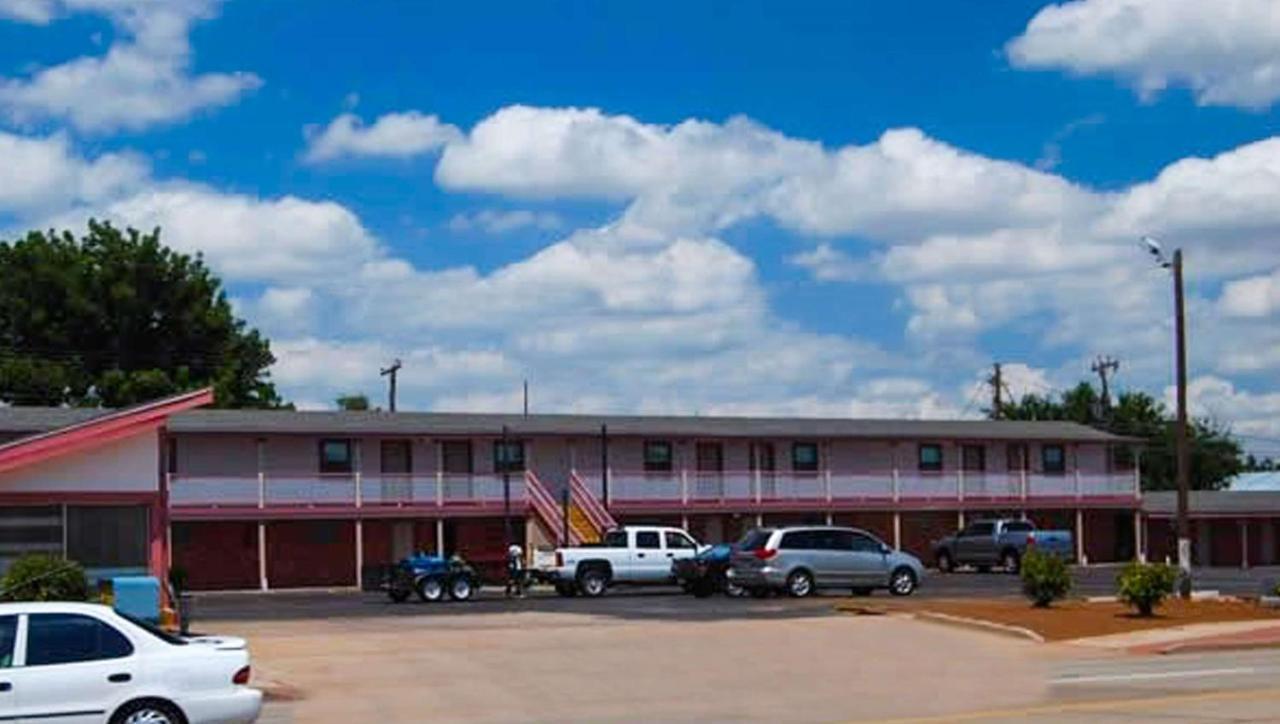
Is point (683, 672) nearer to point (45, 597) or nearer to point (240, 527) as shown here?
point (45, 597)

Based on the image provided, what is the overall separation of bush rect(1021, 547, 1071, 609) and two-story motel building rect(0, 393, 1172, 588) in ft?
67.4

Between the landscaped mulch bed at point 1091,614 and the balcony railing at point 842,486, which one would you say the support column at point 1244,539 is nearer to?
the balcony railing at point 842,486

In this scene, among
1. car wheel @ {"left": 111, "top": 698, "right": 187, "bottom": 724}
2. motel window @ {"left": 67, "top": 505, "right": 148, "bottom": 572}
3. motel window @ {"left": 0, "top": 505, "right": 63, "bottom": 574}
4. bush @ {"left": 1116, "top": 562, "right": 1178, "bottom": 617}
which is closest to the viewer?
car wheel @ {"left": 111, "top": 698, "right": 187, "bottom": 724}

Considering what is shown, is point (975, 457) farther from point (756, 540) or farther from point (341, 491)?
point (756, 540)

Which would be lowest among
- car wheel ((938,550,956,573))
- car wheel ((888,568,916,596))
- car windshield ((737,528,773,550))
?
car wheel ((938,550,956,573))

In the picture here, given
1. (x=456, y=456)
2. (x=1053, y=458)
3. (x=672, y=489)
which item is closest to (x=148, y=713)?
(x=456, y=456)

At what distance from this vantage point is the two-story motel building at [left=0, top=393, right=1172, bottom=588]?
5350 cm

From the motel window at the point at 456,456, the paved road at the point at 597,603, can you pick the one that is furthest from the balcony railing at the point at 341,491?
the paved road at the point at 597,603

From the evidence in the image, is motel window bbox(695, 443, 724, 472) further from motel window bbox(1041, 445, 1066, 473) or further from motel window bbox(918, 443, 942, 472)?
motel window bbox(1041, 445, 1066, 473)

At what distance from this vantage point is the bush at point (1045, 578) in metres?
33.7

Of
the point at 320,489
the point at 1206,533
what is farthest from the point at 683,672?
the point at 1206,533

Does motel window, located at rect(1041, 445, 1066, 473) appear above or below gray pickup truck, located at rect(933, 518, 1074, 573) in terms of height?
above

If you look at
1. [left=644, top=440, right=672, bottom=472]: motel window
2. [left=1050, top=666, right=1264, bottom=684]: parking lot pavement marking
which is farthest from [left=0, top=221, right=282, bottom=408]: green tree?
[left=1050, top=666, right=1264, bottom=684]: parking lot pavement marking

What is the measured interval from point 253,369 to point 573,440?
18.6 metres
